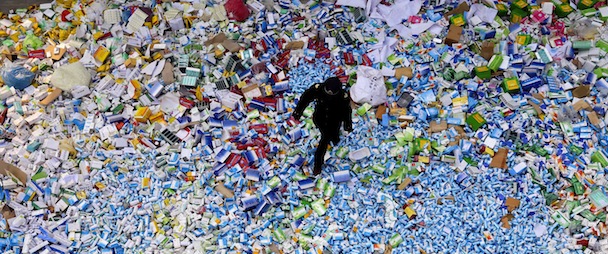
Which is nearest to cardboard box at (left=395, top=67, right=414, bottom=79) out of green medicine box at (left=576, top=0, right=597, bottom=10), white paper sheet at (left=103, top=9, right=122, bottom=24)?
green medicine box at (left=576, top=0, right=597, bottom=10)

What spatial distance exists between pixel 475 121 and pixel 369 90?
1.17m

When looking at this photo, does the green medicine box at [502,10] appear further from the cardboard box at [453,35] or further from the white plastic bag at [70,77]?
the white plastic bag at [70,77]

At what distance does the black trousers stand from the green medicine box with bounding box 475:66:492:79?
Result: 1.83m

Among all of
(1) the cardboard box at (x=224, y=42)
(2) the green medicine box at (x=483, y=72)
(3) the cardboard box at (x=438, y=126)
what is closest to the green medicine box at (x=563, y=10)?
(2) the green medicine box at (x=483, y=72)

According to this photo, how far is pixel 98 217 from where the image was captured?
19.7 ft

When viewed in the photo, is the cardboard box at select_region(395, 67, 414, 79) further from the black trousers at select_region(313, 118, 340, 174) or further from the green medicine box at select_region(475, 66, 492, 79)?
the black trousers at select_region(313, 118, 340, 174)

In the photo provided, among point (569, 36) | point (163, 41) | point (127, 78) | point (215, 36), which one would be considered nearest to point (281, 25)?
point (215, 36)

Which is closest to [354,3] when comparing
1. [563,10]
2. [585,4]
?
[563,10]

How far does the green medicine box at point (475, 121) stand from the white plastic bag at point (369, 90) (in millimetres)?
922

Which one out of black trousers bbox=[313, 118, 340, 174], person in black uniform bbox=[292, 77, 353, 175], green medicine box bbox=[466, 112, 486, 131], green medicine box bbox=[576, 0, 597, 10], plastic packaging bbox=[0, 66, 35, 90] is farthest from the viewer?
green medicine box bbox=[576, 0, 597, 10]

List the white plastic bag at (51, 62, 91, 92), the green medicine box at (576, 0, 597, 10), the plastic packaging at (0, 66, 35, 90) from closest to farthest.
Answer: the white plastic bag at (51, 62, 91, 92), the plastic packaging at (0, 66, 35, 90), the green medicine box at (576, 0, 597, 10)

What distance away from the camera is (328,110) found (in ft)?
18.4

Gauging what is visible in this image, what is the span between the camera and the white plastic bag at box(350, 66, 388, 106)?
6.43 metres

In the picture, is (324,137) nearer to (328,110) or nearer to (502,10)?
(328,110)
